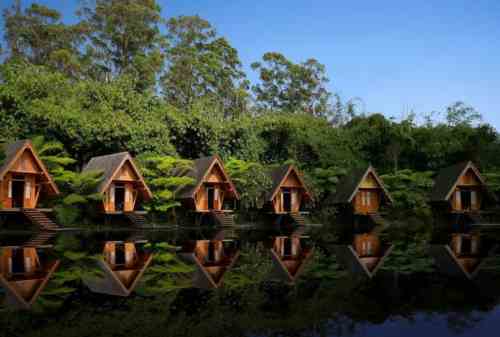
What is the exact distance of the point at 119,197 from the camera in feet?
90.7

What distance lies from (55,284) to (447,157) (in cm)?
3814

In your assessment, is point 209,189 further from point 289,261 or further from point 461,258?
point 461,258

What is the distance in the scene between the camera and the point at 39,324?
5.38 meters

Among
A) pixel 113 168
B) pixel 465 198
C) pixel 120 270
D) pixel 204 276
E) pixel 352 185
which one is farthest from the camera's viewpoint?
pixel 465 198

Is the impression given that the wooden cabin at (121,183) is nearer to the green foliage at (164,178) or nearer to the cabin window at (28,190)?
the green foliage at (164,178)

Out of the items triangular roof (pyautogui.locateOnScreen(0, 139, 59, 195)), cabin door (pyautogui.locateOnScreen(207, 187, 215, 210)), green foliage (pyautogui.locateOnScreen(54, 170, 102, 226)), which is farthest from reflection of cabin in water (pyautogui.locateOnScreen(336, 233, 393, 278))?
triangular roof (pyautogui.locateOnScreen(0, 139, 59, 195))

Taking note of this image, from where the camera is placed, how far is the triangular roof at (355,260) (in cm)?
948

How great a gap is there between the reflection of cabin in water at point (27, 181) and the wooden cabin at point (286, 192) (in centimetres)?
1268

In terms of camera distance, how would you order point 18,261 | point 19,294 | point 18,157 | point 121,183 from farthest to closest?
point 121,183 < point 18,157 < point 18,261 < point 19,294

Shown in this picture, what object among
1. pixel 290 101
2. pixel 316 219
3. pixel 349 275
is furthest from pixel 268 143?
pixel 349 275

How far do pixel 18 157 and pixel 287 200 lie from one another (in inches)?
650

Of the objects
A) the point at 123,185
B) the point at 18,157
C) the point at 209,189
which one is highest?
the point at 18,157

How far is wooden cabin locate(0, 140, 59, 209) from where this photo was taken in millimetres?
21812

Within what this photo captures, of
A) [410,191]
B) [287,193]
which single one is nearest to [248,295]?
[287,193]
